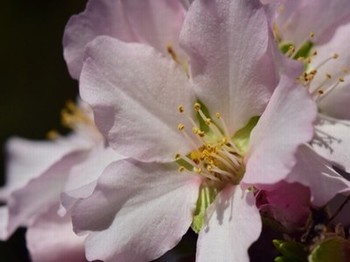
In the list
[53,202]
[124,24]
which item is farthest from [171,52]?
[53,202]

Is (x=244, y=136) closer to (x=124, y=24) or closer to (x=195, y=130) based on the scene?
(x=195, y=130)

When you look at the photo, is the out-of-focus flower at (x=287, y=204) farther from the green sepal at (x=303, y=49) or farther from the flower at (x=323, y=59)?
the green sepal at (x=303, y=49)

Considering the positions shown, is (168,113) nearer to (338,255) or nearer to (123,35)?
(123,35)

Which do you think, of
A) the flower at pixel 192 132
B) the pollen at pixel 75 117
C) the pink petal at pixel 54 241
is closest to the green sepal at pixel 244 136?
the flower at pixel 192 132

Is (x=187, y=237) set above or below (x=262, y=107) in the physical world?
below

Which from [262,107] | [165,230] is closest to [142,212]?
[165,230]

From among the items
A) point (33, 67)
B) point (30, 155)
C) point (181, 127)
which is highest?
point (181, 127)
